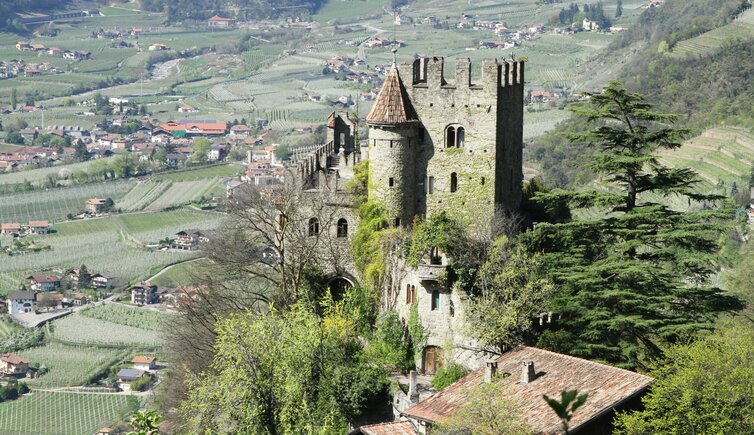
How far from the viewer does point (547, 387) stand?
1412 inches

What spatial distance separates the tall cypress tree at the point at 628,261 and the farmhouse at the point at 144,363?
211 feet

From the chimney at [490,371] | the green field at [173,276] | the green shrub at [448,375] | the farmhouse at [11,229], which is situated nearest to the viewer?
the chimney at [490,371]

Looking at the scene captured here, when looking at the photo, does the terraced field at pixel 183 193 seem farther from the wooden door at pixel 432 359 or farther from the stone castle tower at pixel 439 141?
the wooden door at pixel 432 359

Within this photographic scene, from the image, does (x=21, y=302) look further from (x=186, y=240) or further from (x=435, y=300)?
(x=435, y=300)

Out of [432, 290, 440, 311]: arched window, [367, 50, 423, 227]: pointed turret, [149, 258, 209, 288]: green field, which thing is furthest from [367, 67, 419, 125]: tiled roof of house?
[149, 258, 209, 288]: green field

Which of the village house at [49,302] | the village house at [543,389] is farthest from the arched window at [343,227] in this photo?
the village house at [49,302]

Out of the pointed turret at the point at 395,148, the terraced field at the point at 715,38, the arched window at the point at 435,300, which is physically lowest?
the terraced field at the point at 715,38

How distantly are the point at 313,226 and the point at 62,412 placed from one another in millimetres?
54826

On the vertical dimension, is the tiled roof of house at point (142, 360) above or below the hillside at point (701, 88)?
below

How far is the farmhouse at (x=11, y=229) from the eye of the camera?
15462 cm

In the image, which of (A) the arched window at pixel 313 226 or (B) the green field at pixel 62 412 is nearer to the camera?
(A) the arched window at pixel 313 226

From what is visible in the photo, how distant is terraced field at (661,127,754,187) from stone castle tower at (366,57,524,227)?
47.9 meters

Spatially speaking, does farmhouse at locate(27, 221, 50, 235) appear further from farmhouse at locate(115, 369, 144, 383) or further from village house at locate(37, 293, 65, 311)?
farmhouse at locate(115, 369, 144, 383)

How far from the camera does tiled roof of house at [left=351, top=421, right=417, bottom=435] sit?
37.7 m
